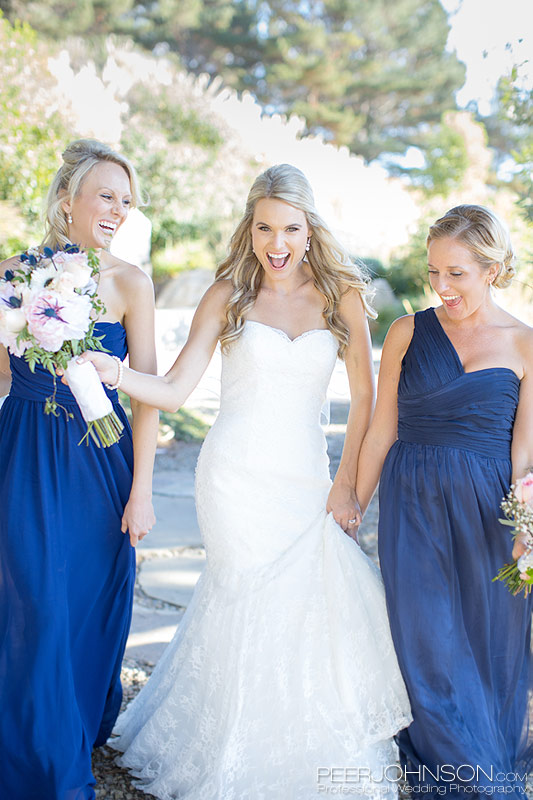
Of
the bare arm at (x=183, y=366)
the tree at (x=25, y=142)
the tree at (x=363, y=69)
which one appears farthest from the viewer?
the tree at (x=363, y=69)

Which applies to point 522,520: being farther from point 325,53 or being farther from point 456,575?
point 325,53

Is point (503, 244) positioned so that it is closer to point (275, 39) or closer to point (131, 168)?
point (131, 168)

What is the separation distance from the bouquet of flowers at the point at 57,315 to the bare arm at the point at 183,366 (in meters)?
0.07

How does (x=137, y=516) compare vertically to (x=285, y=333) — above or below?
below

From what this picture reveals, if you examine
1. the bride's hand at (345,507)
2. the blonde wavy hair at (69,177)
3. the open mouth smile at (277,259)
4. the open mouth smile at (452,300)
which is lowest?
the bride's hand at (345,507)

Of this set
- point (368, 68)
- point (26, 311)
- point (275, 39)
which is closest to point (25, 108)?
point (26, 311)

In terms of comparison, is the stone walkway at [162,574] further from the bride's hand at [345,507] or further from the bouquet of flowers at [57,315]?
the bouquet of flowers at [57,315]

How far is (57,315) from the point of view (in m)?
2.50

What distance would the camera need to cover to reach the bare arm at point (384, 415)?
3.10 metres

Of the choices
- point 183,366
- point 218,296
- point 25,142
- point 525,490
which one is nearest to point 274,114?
point 25,142

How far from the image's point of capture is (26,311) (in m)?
2.51

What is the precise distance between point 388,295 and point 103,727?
55.0ft

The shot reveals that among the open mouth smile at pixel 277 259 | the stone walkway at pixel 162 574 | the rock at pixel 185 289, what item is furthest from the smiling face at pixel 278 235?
the rock at pixel 185 289

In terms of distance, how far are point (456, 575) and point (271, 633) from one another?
0.72 metres
